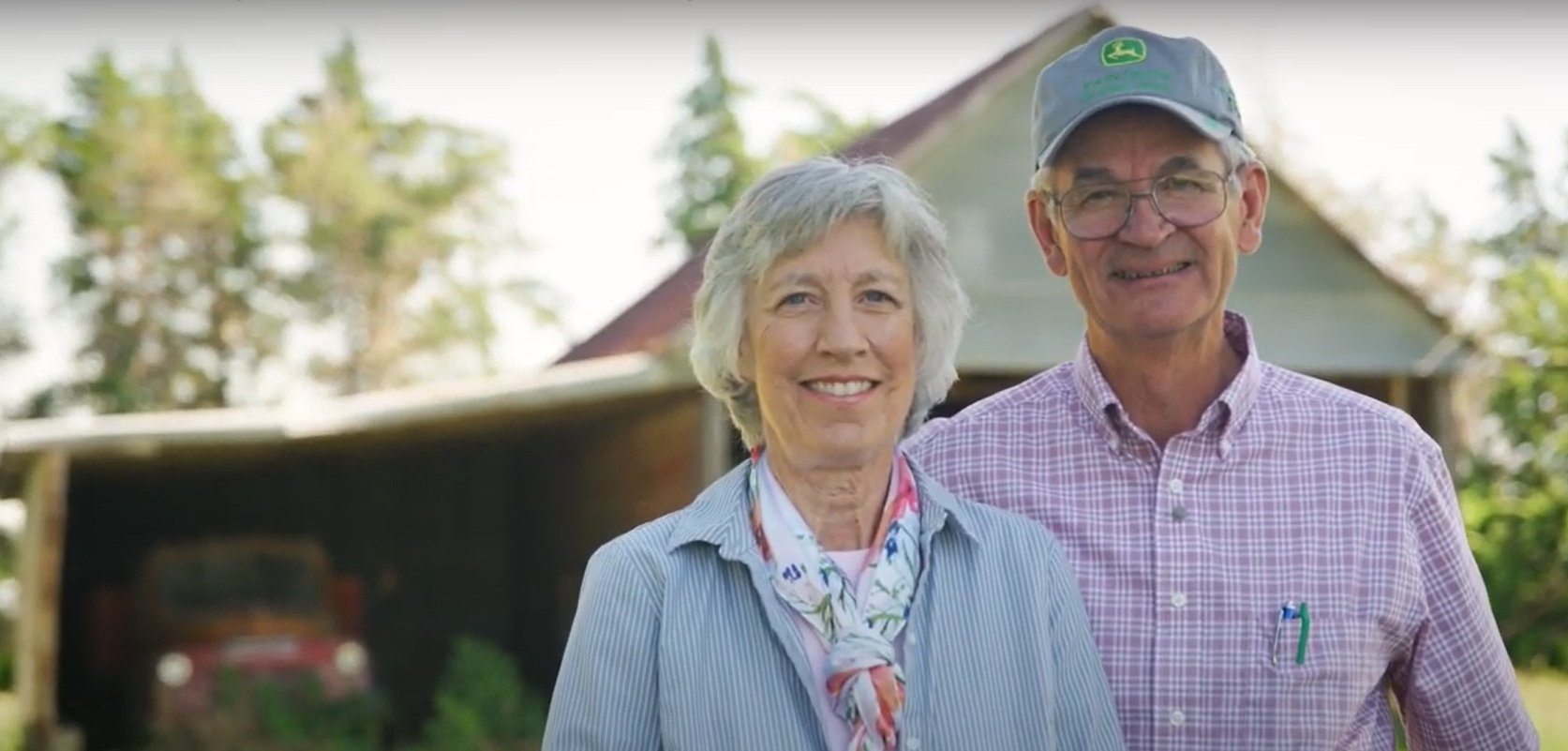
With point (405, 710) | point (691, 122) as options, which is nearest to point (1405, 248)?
point (691, 122)

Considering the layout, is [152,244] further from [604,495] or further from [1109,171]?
[1109,171]

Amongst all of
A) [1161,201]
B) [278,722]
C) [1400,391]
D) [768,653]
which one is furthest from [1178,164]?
[1400,391]

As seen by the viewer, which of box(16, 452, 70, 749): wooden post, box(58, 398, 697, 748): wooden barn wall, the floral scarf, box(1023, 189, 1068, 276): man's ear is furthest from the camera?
box(58, 398, 697, 748): wooden barn wall

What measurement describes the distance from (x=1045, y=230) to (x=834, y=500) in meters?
0.75

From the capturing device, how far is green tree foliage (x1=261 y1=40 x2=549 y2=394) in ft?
121

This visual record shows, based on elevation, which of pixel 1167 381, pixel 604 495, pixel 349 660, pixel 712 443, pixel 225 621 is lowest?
pixel 349 660

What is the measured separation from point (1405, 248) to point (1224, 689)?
42314 millimetres

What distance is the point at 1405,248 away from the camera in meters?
42.6

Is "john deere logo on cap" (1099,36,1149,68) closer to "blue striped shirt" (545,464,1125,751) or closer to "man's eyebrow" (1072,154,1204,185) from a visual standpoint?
"man's eyebrow" (1072,154,1204,185)

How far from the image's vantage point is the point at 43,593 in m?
12.6

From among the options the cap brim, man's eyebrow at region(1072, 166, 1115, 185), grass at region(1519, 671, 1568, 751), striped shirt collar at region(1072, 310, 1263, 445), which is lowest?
grass at region(1519, 671, 1568, 751)

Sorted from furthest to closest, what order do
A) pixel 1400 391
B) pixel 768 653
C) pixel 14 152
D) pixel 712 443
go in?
pixel 14 152 < pixel 1400 391 < pixel 712 443 < pixel 768 653

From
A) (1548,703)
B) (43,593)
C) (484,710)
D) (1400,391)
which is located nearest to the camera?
(484,710)

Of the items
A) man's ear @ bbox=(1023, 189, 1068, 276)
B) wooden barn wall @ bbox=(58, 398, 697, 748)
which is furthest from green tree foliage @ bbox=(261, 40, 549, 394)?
man's ear @ bbox=(1023, 189, 1068, 276)
